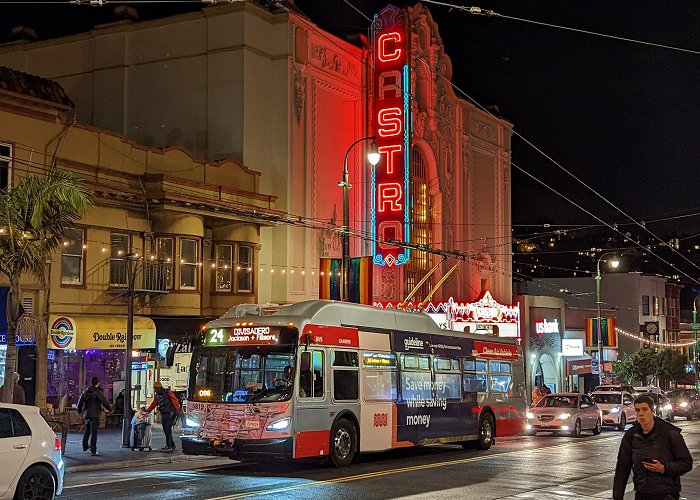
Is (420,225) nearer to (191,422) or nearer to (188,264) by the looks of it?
(188,264)

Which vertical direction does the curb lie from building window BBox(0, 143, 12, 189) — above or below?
below

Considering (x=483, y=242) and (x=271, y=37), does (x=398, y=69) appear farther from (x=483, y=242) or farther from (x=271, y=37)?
(x=483, y=242)

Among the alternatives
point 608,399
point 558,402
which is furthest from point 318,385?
point 608,399

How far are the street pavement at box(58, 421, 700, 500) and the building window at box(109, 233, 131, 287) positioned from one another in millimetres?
9430

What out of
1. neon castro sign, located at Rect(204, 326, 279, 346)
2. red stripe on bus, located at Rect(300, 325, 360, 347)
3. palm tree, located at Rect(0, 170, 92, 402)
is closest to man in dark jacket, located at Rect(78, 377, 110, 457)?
palm tree, located at Rect(0, 170, 92, 402)

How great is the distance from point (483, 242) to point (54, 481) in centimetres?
3871

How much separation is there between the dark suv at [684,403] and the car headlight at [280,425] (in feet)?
101

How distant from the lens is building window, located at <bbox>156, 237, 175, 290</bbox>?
99.7 feet

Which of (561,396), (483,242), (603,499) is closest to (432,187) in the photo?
(483,242)

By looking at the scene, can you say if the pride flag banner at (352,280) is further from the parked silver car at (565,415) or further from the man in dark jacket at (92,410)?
the man in dark jacket at (92,410)

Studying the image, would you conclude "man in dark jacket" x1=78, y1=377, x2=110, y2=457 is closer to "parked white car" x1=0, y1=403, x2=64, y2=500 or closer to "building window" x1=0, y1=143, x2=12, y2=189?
"building window" x1=0, y1=143, x2=12, y2=189

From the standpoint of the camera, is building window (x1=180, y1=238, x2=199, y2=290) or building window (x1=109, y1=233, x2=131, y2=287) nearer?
building window (x1=109, y1=233, x2=131, y2=287)

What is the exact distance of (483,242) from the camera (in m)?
50.2

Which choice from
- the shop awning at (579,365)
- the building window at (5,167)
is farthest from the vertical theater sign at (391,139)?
the shop awning at (579,365)
